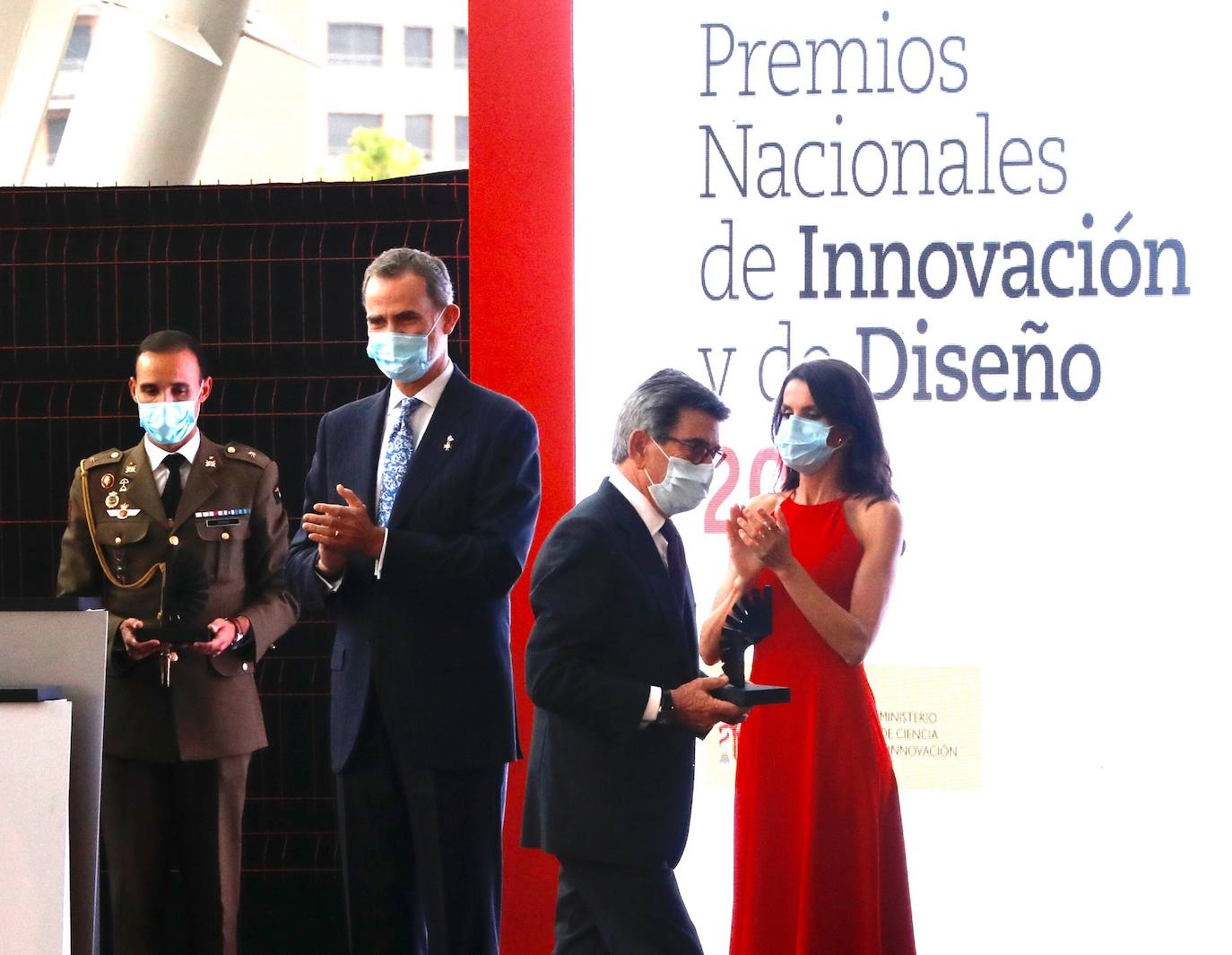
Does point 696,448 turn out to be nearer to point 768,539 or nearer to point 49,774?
point 768,539

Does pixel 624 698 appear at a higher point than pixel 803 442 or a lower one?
lower

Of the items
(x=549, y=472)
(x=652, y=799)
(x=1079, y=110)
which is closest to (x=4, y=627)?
(x=652, y=799)

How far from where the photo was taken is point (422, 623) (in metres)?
3.34

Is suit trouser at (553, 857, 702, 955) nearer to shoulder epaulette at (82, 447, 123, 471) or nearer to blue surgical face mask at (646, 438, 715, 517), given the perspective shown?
blue surgical face mask at (646, 438, 715, 517)

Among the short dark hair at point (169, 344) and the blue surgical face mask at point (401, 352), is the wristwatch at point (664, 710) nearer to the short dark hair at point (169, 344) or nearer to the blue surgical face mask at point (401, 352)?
the blue surgical face mask at point (401, 352)

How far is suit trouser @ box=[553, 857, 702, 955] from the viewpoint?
268 centimetres

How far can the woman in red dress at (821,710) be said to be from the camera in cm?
341

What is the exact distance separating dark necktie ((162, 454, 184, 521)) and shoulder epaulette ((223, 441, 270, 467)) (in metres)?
0.12

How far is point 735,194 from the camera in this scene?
13.8ft

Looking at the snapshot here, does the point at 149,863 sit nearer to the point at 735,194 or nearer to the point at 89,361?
the point at 89,361

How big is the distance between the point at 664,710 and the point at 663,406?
1.94ft

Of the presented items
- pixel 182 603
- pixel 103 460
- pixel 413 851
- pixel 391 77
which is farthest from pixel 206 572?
pixel 391 77

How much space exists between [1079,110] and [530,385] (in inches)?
67.9

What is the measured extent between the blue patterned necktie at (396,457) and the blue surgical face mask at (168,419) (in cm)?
60
